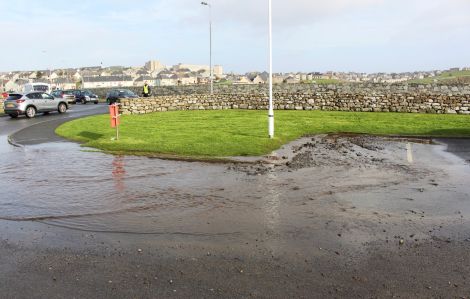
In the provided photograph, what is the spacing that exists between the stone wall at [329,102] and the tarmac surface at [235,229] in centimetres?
1646

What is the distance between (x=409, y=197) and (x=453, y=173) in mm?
3061

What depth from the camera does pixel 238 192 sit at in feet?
29.6

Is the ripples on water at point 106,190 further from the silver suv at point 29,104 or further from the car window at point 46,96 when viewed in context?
the car window at point 46,96

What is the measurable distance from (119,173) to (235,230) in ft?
16.9

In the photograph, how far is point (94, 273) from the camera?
16.9 feet

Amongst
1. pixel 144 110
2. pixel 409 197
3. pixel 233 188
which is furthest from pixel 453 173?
pixel 144 110

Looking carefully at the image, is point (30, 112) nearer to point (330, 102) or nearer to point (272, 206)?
point (330, 102)

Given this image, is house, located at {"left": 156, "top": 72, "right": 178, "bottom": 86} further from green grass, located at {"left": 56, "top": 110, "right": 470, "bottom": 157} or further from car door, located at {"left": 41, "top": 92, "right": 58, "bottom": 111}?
green grass, located at {"left": 56, "top": 110, "right": 470, "bottom": 157}

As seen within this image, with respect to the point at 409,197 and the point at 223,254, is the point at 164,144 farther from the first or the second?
the point at 223,254

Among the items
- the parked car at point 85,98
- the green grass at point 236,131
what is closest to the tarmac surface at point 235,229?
the green grass at point 236,131

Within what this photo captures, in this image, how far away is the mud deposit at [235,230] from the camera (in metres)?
4.87

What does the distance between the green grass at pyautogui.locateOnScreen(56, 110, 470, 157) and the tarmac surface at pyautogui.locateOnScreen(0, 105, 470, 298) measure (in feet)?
6.48

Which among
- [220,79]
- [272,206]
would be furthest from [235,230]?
[220,79]

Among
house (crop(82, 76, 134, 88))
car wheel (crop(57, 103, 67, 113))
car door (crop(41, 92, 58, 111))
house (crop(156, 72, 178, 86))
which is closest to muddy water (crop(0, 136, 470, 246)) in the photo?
car door (crop(41, 92, 58, 111))
